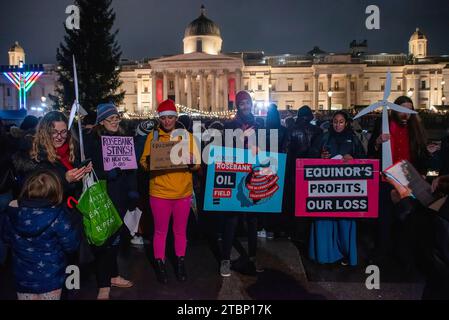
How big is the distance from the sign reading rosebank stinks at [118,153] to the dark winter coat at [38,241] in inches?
62.0

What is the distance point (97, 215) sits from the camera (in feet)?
14.6

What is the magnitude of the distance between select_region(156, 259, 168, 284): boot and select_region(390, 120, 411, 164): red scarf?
3808 millimetres

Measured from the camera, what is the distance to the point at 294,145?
849cm

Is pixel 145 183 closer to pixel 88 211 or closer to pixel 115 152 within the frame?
pixel 115 152

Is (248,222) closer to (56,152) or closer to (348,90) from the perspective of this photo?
(56,152)

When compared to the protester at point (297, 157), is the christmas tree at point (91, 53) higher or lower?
higher

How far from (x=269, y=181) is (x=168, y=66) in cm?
7631

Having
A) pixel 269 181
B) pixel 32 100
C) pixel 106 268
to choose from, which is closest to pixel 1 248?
pixel 106 268

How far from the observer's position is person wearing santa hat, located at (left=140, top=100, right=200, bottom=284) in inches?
217

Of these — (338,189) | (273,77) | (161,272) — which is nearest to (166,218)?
(161,272)

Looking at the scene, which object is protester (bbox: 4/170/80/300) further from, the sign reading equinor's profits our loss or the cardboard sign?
the sign reading equinor's profits our loss

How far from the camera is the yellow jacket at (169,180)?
5496 mm

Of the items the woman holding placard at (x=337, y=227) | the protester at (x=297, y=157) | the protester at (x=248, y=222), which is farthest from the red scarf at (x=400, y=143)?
the protester at (x=248, y=222)

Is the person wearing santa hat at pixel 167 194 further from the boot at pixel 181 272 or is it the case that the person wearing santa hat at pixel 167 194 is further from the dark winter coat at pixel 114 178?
the dark winter coat at pixel 114 178
